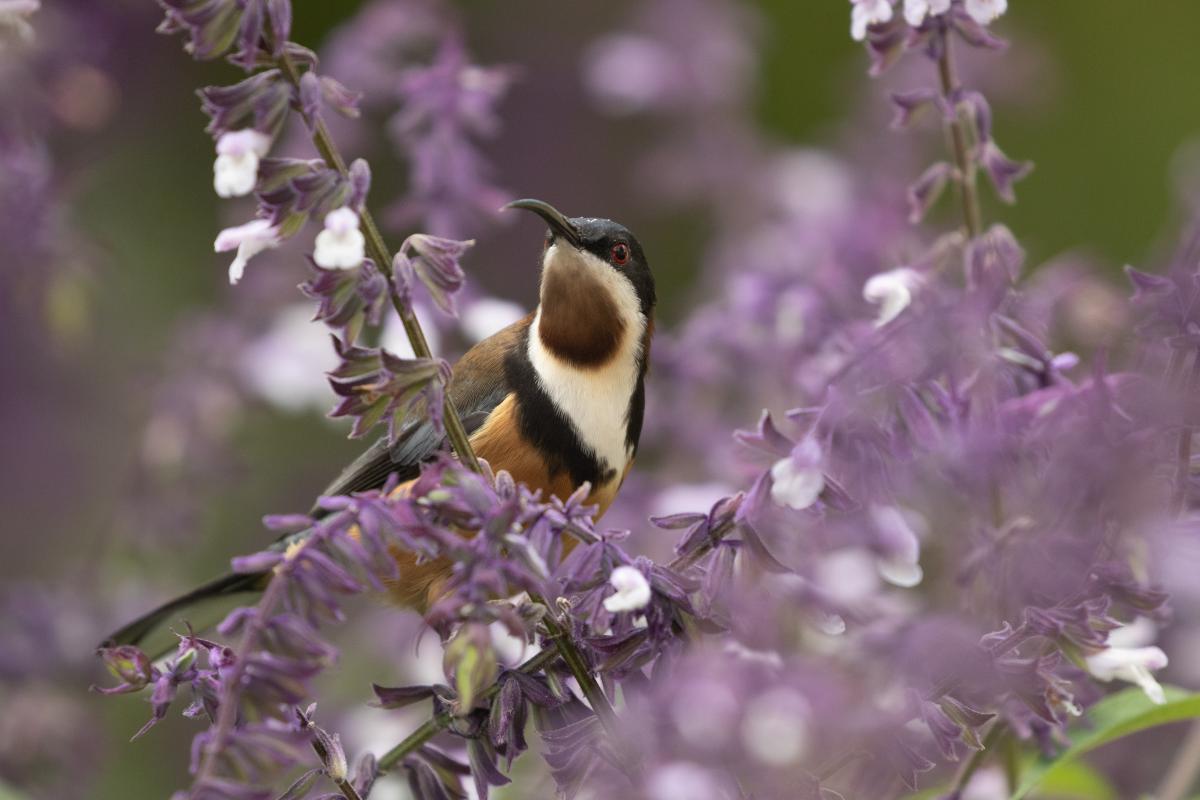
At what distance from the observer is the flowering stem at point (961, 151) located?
1.61 metres

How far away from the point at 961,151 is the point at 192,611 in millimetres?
1194

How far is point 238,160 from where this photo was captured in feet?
4.03

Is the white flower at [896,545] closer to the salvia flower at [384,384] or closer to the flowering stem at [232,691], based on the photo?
the salvia flower at [384,384]

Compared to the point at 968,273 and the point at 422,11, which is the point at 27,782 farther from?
the point at 968,273

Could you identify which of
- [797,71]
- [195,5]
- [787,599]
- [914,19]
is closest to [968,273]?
[914,19]

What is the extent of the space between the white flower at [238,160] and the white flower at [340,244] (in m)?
0.08

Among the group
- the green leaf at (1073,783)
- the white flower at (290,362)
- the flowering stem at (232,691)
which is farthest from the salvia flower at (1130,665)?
the white flower at (290,362)

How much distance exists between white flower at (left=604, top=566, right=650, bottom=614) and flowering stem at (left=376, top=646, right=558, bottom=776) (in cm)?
13

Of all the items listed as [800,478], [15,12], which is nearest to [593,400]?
[800,478]

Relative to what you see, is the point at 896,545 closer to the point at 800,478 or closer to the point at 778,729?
the point at 800,478

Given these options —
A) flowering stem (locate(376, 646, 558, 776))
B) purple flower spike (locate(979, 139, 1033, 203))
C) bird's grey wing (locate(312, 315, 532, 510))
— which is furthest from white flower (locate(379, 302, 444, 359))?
purple flower spike (locate(979, 139, 1033, 203))

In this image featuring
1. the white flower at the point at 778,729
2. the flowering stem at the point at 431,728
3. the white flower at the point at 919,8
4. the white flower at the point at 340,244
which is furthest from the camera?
the white flower at the point at 919,8

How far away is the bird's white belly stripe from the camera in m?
2.03

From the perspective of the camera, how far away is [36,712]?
2.21 meters
